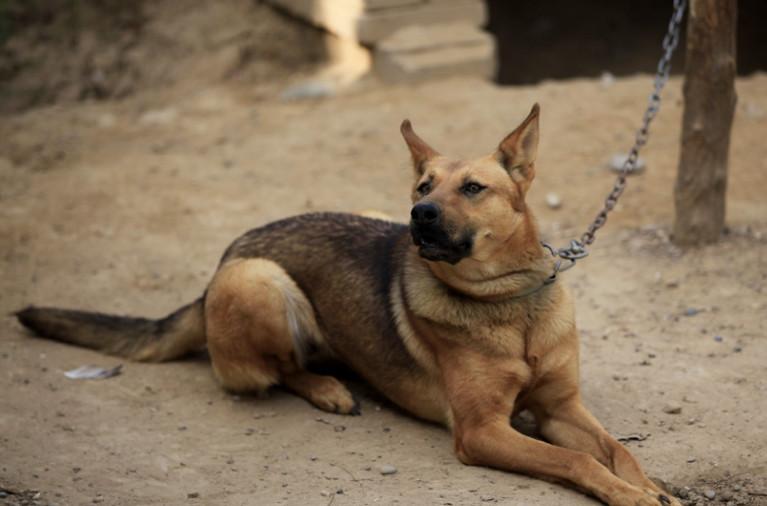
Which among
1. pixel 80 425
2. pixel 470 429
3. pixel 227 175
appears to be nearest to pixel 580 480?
pixel 470 429

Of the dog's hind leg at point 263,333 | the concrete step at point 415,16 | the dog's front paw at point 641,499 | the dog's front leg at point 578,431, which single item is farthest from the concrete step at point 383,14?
the dog's front paw at point 641,499

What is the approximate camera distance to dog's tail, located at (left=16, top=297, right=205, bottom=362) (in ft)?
20.3

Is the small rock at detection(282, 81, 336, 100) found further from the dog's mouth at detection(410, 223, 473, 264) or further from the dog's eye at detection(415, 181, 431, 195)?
the dog's mouth at detection(410, 223, 473, 264)

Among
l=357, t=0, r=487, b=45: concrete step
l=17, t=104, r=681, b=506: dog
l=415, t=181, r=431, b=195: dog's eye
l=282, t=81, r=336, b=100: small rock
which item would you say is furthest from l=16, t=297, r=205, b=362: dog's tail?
l=357, t=0, r=487, b=45: concrete step

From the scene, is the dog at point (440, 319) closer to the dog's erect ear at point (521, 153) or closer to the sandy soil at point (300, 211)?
the dog's erect ear at point (521, 153)

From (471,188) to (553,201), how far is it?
3.73m

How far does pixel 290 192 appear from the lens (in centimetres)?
883

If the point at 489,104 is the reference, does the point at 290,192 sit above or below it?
below

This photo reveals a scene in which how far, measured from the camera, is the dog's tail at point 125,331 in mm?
6180

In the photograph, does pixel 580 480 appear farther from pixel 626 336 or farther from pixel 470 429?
pixel 626 336

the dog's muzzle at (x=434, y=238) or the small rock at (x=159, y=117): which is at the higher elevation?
the dog's muzzle at (x=434, y=238)

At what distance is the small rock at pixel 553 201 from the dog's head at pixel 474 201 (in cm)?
343

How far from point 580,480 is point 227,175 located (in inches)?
217

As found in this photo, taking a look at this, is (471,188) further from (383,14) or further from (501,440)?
(383,14)
